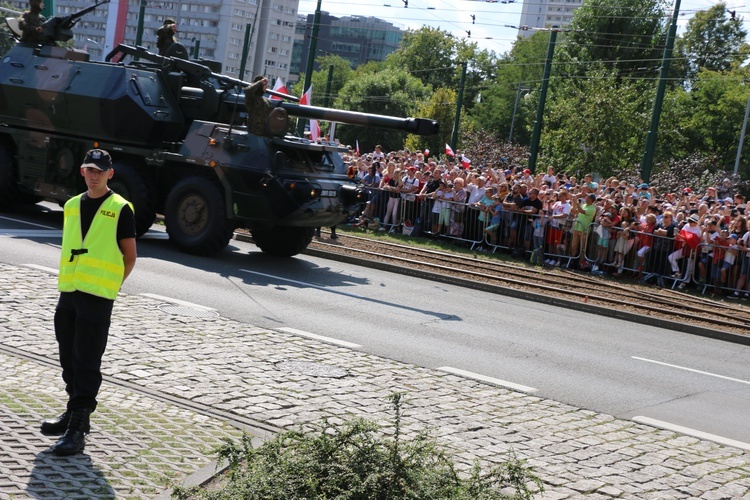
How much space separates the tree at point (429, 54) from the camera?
11675 centimetres

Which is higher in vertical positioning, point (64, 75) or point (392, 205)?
point (64, 75)

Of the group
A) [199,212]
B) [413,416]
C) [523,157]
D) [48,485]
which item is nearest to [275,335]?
[413,416]

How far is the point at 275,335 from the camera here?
1079cm

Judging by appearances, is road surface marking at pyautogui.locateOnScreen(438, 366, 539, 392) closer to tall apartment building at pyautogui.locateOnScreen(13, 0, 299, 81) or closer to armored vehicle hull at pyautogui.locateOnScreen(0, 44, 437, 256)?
armored vehicle hull at pyautogui.locateOnScreen(0, 44, 437, 256)

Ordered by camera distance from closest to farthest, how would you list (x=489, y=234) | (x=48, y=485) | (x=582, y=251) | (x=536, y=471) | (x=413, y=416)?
(x=48, y=485) < (x=536, y=471) < (x=413, y=416) < (x=582, y=251) < (x=489, y=234)

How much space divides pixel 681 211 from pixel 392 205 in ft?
21.1

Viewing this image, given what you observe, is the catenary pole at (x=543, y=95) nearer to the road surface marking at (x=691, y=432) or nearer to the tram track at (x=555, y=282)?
the tram track at (x=555, y=282)

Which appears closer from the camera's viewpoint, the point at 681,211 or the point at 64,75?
the point at 64,75

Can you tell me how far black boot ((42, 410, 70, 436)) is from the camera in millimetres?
6516

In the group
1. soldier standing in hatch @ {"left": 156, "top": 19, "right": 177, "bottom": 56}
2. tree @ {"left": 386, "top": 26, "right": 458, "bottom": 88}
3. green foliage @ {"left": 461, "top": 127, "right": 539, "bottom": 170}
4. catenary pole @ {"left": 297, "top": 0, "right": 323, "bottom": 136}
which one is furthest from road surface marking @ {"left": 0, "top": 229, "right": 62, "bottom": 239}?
tree @ {"left": 386, "top": 26, "right": 458, "bottom": 88}

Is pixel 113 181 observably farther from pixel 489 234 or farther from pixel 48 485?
pixel 48 485

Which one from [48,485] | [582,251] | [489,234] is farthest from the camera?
[489,234]

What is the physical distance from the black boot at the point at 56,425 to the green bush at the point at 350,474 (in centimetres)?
154

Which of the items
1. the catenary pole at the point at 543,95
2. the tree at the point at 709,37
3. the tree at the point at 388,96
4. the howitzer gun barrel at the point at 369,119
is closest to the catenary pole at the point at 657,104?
the catenary pole at the point at 543,95
